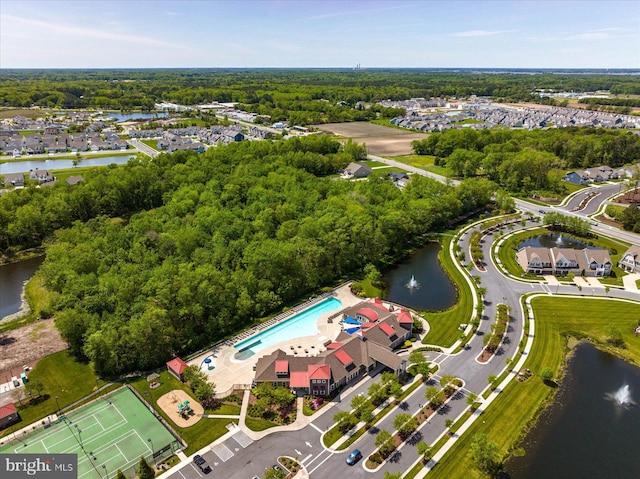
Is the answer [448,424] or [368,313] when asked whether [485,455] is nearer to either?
[448,424]

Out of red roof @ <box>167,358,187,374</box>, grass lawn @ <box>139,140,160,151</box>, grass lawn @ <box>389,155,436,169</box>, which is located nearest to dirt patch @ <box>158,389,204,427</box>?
red roof @ <box>167,358,187,374</box>

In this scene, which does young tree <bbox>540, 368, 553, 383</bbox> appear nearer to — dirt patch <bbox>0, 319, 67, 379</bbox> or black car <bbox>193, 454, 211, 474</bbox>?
black car <bbox>193, 454, 211, 474</bbox>

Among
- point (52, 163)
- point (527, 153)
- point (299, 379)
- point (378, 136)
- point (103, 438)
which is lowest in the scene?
point (103, 438)

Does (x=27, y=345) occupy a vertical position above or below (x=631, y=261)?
below

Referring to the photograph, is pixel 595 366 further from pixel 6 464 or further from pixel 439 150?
pixel 439 150

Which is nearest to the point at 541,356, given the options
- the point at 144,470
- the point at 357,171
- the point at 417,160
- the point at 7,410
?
the point at 144,470

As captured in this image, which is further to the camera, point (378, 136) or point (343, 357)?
point (378, 136)
